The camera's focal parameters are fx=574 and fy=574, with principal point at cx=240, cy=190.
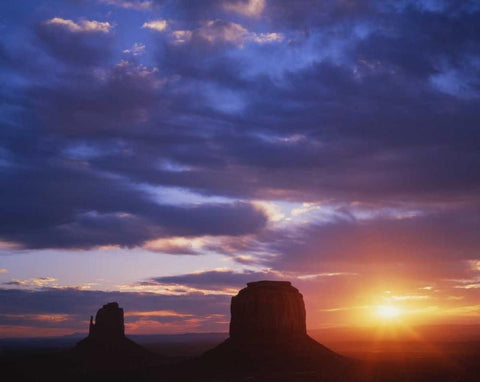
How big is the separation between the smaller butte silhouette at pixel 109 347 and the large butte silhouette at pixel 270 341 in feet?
132

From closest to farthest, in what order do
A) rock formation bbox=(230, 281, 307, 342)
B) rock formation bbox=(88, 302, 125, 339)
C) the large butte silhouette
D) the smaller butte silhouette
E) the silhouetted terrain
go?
the silhouetted terrain, the large butte silhouette, rock formation bbox=(230, 281, 307, 342), the smaller butte silhouette, rock formation bbox=(88, 302, 125, 339)

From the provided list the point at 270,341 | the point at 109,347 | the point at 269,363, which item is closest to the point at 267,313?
the point at 270,341

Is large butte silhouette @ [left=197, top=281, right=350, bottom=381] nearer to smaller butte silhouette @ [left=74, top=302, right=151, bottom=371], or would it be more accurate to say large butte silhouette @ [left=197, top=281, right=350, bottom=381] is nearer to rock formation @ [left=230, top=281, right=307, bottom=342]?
rock formation @ [left=230, top=281, right=307, bottom=342]

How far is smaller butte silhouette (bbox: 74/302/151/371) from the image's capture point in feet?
479

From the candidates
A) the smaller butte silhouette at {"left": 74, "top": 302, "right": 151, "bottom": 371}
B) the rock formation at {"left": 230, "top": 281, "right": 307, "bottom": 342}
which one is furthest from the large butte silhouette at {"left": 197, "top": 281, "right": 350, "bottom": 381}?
the smaller butte silhouette at {"left": 74, "top": 302, "right": 151, "bottom": 371}

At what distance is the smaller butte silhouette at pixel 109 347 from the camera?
146m

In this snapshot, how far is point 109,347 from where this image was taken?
15962 cm

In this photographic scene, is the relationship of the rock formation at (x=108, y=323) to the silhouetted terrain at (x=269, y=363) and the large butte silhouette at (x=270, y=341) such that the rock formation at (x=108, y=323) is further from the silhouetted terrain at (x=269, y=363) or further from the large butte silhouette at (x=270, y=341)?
the large butte silhouette at (x=270, y=341)

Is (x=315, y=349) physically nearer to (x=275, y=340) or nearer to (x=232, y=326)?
(x=275, y=340)

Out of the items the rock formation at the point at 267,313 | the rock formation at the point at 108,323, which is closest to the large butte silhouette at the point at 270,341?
the rock formation at the point at 267,313

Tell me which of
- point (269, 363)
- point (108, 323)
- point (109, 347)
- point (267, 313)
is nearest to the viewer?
point (269, 363)

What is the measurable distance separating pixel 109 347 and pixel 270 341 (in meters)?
69.6

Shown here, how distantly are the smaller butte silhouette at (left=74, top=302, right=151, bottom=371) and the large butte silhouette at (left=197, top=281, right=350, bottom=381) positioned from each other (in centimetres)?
4035

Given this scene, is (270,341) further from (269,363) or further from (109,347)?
(109,347)
